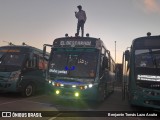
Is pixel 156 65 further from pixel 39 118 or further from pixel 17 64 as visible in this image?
pixel 17 64

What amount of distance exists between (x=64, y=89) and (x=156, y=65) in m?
3.99

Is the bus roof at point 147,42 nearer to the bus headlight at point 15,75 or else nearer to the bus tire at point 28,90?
the bus headlight at point 15,75

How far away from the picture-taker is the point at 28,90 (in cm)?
1359

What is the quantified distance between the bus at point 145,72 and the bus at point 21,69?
588cm

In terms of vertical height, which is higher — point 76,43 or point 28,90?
point 76,43

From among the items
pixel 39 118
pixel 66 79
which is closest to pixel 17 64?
pixel 66 79

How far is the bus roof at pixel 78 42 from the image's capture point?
11.4 metres

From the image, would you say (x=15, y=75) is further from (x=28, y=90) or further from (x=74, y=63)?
(x=74, y=63)

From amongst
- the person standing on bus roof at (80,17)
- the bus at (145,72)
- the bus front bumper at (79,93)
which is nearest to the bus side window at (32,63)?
the person standing on bus roof at (80,17)

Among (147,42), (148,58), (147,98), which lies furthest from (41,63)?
(147,98)

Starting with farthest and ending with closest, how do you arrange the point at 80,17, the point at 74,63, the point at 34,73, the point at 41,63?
the point at 80,17, the point at 41,63, the point at 34,73, the point at 74,63

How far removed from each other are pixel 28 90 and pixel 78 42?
4.30 m

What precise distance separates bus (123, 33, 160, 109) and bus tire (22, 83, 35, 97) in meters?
6.04

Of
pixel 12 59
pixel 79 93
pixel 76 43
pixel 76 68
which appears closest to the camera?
pixel 79 93
